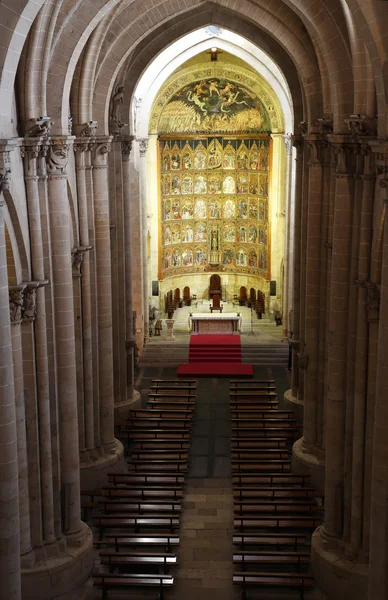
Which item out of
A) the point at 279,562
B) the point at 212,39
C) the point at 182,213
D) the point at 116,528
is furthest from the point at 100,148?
the point at 182,213

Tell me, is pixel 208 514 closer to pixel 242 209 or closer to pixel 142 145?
pixel 142 145

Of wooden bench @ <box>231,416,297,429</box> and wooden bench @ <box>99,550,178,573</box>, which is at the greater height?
wooden bench @ <box>231,416,297,429</box>

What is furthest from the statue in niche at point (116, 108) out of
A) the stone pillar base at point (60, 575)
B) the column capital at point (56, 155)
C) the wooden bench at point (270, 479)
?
the stone pillar base at point (60, 575)

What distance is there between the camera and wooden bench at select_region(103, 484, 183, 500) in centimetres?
2541

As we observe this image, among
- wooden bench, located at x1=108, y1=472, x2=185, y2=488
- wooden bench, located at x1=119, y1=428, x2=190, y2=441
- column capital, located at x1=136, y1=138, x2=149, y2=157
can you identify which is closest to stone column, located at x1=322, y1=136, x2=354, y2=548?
wooden bench, located at x1=108, y1=472, x2=185, y2=488

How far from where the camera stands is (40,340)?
19438mm

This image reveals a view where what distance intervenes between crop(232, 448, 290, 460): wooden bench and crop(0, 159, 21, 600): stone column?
13.1m

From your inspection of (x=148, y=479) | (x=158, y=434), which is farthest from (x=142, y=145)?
(x=148, y=479)

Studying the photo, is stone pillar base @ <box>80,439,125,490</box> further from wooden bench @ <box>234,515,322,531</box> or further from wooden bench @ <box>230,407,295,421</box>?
wooden bench @ <box>230,407,295,421</box>

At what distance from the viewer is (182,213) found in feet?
163

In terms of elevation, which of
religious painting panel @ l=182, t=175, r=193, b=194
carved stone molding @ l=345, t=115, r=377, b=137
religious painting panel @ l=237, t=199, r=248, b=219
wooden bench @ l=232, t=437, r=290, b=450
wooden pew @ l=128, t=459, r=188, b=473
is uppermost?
carved stone molding @ l=345, t=115, r=377, b=137

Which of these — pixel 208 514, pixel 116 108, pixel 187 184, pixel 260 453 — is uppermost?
pixel 116 108

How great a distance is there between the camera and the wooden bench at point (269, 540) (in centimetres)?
2277

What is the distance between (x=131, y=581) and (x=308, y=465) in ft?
25.8
